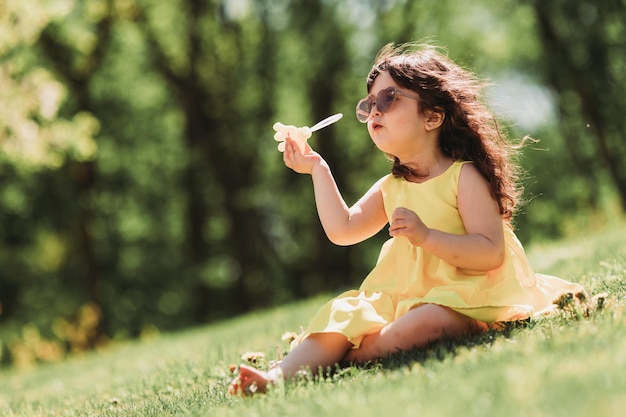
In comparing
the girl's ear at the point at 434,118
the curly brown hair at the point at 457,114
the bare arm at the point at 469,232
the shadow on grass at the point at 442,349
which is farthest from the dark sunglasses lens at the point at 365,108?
the shadow on grass at the point at 442,349

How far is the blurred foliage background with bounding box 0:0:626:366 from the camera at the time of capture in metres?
17.8

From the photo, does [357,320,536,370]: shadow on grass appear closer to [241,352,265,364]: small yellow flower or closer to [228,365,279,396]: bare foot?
[228,365,279,396]: bare foot

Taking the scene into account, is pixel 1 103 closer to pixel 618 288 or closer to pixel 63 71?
pixel 63 71

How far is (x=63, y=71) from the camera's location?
18.4 metres

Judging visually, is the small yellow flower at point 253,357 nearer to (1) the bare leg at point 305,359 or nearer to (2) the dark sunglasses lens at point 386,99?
(1) the bare leg at point 305,359

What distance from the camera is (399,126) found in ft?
11.2

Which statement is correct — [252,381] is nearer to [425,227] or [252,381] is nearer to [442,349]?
[442,349]

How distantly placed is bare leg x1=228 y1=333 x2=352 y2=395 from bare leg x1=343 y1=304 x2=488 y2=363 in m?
0.14

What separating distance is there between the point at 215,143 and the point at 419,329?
55.9 ft

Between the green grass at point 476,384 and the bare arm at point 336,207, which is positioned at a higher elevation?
the bare arm at point 336,207

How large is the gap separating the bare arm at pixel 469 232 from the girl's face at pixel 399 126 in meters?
0.28

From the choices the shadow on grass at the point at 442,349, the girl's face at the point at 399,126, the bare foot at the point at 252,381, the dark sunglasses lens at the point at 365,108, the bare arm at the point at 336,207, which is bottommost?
the bare foot at the point at 252,381

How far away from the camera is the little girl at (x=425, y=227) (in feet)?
10.1

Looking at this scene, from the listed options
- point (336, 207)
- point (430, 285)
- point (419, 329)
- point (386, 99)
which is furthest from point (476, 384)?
point (386, 99)
